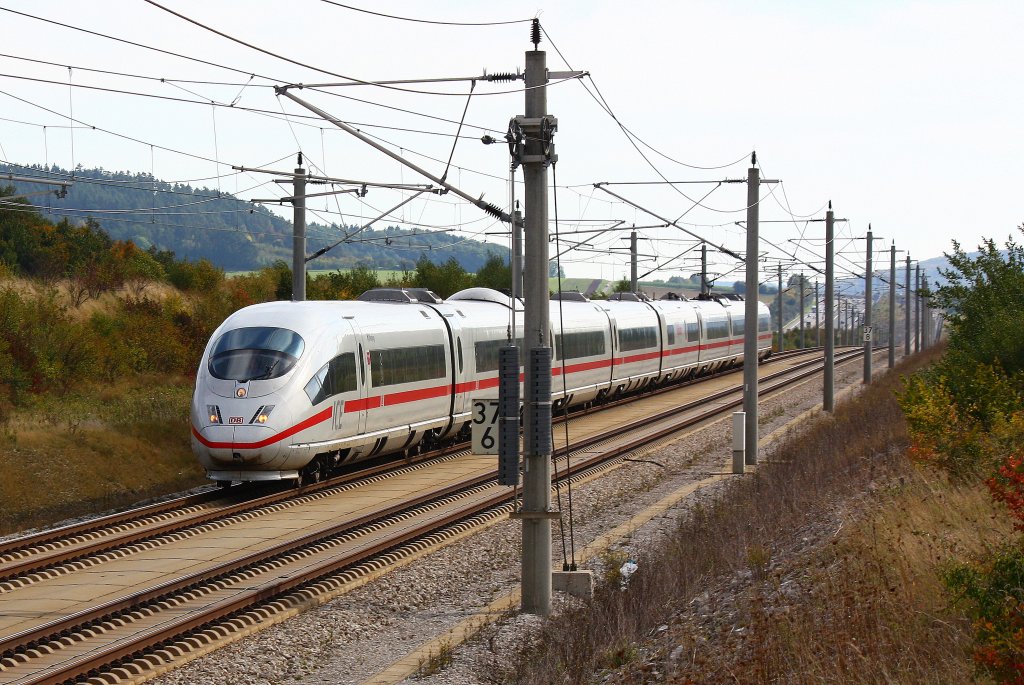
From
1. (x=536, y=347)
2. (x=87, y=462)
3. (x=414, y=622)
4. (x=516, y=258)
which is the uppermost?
(x=516, y=258)

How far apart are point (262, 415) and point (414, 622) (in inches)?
275

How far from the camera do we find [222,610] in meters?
12.2

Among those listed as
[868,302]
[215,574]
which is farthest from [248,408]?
[868,302]

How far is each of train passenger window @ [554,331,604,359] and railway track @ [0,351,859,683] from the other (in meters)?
10.8

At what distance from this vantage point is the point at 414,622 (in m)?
12.6

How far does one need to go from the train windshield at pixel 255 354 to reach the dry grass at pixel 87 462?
2748 millimetres

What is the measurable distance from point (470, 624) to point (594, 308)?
83.4 ft

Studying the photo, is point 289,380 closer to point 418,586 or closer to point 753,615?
point 418,586

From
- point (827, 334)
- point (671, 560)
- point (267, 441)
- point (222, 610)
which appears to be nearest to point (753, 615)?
point (671, 560)

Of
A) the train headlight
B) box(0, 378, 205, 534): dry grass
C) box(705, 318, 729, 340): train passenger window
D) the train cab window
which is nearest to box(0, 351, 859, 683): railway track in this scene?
the train headlight

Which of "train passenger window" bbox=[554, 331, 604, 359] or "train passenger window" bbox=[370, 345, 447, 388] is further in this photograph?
"train passenger window" bbox=[554, 331, 604, 359]

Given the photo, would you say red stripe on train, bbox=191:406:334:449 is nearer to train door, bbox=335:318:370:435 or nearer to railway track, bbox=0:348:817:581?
railway track, bbox=0:348:817:581

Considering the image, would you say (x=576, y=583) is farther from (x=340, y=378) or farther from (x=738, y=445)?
(x=738, y=445)

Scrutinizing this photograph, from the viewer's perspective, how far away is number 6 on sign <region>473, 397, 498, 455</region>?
1310 centimetres
